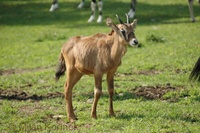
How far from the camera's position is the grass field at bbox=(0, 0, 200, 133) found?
314 inches

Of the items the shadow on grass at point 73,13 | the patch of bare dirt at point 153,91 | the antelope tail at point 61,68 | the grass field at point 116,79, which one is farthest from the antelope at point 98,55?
the shadow on grass at point 73,13

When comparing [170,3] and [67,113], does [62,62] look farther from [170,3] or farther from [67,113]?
[170,3]

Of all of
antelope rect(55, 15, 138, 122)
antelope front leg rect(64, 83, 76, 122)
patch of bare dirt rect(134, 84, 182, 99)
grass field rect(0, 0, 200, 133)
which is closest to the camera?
antelope rect(55, 15, 138, 122)

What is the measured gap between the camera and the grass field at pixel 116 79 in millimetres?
7988

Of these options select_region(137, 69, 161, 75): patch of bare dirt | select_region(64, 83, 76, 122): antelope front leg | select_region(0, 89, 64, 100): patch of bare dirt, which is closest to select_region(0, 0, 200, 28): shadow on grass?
select_region(137, 69, 161, 75): patch of bare dirt

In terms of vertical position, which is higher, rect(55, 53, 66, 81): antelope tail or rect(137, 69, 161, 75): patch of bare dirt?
rect(55, 53, 66, 81): antelope tail

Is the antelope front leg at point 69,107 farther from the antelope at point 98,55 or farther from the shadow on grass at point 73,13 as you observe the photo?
the shadow on grass at point 73,13

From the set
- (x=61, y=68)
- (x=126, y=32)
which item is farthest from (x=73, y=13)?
(x=126, y=32)

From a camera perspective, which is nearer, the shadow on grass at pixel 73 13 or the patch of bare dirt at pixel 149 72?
the patch of bare dirt at pixel 149 72

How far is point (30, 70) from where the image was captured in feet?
46.5

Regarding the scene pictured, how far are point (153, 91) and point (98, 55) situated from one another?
2778 mm

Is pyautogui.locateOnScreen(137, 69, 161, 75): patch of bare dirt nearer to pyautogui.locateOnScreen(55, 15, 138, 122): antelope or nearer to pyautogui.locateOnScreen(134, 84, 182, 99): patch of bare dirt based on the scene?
pyautogui.locateOnScreen(134, 84, 182, 99): patch of bare dirt

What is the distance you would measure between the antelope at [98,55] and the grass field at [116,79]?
1.88ft

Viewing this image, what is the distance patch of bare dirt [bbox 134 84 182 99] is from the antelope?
2.02m
